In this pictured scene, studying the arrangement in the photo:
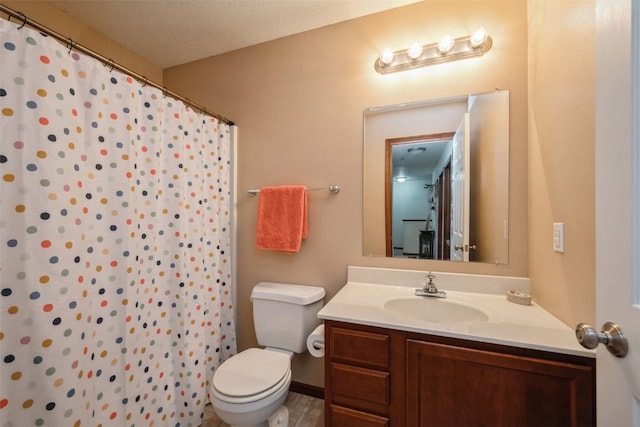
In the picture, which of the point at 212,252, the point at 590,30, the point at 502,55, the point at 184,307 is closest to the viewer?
the point at 590,30

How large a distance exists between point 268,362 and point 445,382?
883 mm

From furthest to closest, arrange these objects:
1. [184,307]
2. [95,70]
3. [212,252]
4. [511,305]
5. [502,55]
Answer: [212,252] → [184,307] → [502,55] → [511,305] → [95,70]

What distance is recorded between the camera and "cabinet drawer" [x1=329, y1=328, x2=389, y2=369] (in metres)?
1.00

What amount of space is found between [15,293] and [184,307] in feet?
2.30

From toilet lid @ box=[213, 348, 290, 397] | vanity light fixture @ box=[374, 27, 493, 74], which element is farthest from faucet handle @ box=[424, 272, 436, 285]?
vanity light fixture @ box=[374, 27, 493, 74]

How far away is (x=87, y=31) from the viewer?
1.68m

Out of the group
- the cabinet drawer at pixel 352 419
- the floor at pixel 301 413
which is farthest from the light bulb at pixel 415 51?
the floor at pixel 301 413

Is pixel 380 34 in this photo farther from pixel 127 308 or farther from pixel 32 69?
pixel 127 308

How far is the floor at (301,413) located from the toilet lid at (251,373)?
0.42 m

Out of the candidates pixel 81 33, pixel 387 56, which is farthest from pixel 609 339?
pixel 81 33

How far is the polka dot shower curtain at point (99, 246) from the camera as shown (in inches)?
33.4

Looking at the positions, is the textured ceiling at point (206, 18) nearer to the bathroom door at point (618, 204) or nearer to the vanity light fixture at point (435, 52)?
the vanity light fixture at point (435, 52)

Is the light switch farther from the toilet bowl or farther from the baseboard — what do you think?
the baseboard

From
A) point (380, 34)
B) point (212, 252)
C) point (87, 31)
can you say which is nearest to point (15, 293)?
point (212, 252)
